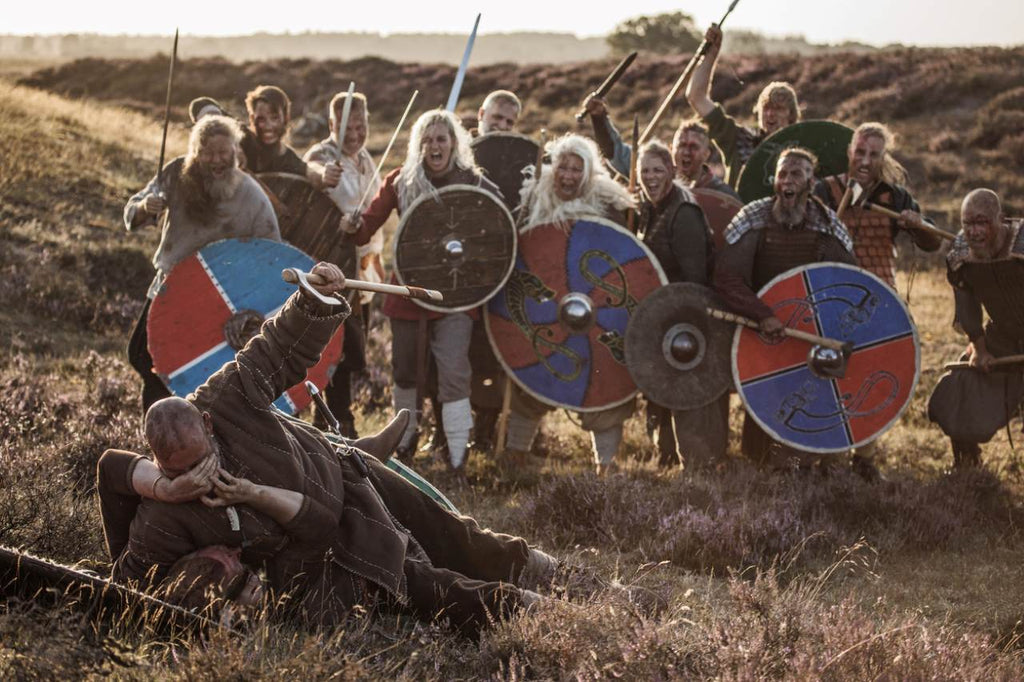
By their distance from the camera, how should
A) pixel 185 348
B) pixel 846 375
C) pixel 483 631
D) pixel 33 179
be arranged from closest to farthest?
pixel 483 631 → pixel 185 348 → pixel 846 375 → pixel 33 179

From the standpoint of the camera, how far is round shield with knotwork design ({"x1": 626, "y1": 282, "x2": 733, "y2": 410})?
6.11 metres

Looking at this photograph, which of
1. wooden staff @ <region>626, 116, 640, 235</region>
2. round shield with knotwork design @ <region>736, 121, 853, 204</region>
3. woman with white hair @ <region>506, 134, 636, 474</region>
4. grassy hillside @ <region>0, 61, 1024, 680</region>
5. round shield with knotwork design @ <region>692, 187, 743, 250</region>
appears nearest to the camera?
grassy hillside @ <region>0, 61, 1024, 680</region>

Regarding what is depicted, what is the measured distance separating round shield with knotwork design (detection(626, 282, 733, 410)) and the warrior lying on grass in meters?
2.36

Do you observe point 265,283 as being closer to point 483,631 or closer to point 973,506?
point 483,631

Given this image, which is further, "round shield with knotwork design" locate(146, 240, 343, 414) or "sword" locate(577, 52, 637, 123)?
"sword" locate(577, 52, 637, 123)

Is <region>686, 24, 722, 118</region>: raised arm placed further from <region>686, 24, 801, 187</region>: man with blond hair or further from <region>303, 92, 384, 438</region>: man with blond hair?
<region>303, 92, 384, 438</region>: man with blond hair

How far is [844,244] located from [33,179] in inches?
330

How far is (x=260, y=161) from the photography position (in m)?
6.44

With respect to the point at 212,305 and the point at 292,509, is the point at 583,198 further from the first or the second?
the point at 292,509

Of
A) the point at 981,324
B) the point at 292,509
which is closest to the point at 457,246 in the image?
the point at 981,324

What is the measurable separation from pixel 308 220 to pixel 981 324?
365cm

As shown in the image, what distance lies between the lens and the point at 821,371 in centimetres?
595

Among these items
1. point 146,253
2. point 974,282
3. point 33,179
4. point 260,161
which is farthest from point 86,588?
point 33,179

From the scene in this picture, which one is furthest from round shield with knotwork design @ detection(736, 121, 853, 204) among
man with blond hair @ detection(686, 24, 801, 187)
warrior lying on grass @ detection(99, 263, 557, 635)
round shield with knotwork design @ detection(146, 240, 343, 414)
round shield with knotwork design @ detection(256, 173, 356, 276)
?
warrior lying on grass @ detection(99, 263, 557, 635)
